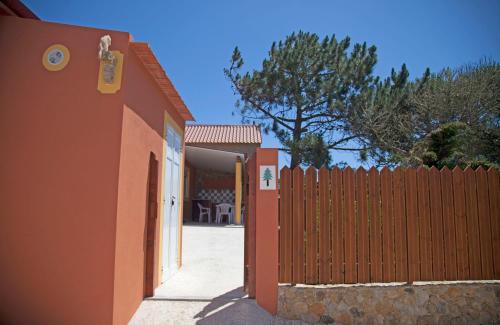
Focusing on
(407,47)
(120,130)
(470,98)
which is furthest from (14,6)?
(470,98)

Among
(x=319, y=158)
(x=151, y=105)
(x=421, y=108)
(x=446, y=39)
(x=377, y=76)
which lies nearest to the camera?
(x=151, y=105)

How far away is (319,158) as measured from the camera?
15680 mm

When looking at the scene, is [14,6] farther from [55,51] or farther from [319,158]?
[319,158]

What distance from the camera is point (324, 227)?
445cm

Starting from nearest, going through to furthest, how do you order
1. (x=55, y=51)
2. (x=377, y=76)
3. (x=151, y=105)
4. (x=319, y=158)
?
(x=55, y=51)
(x=151, y=105)
(x=319, y=158)
(x=377, y=76)

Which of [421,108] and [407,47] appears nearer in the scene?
[407,47]

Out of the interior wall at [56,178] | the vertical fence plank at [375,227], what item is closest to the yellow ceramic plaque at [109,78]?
the interior wall at [56,178]

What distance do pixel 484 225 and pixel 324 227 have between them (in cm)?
219

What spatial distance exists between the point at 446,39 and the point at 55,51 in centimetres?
1036

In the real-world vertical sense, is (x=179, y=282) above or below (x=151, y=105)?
below

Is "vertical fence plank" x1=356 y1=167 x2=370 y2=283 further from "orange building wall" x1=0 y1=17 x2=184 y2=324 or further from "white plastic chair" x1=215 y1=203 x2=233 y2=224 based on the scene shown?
"white plastic chair" x1=215 y1=203 x2=233 y2=224

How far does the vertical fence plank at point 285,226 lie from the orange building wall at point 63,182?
1.82 meters

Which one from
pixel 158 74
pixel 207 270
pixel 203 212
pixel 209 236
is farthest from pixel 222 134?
pixel 158 74

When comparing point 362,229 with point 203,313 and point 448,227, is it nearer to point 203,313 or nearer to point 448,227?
point 448,227
